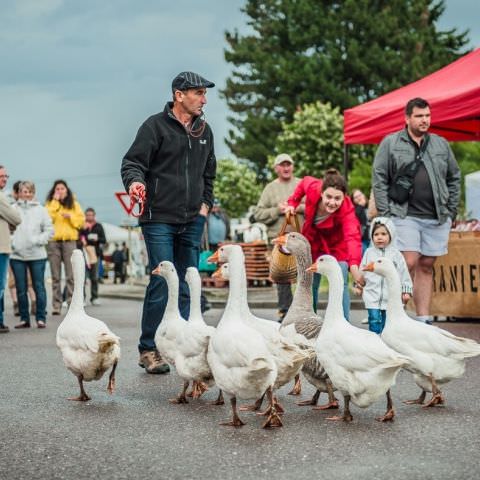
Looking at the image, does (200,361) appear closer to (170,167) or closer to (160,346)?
(160,346)

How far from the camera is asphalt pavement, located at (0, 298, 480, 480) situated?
16.2 ft

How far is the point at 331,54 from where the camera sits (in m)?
54.4

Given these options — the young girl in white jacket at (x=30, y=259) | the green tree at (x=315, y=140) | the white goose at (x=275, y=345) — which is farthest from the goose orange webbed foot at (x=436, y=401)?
the green tree at (x=315, y=140)

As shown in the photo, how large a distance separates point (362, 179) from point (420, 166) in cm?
2352

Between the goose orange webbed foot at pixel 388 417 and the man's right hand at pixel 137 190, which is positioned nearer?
the goose orange webbed foot at pixel 388 417

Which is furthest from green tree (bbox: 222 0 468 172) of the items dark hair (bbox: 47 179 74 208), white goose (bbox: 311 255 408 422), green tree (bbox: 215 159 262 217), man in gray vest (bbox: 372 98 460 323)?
white goose (bbox: 311 255 408 422)

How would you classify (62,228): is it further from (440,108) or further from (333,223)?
(333,223)

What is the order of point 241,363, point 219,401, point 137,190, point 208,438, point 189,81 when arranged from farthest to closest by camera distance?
point 189,81 < point 137,190 < point 219,401 < point 241,363 < point 208,438

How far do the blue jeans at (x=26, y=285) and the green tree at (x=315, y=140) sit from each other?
3436 centimetres

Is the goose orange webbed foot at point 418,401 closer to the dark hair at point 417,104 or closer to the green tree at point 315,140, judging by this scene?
the dark hair at point 417,104

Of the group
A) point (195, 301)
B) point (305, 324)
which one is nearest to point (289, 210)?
point (195, 301)

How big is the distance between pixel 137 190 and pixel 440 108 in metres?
6.09

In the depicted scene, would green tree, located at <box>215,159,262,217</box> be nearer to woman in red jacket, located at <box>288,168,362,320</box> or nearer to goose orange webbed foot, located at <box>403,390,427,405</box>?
woman in red jacket, located at <box>288,168,362,320</box>

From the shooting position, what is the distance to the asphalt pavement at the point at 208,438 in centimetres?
494
